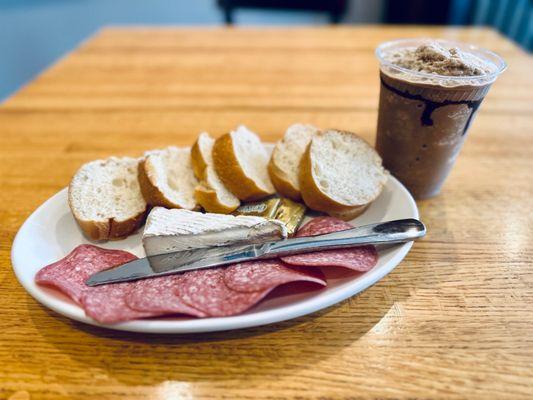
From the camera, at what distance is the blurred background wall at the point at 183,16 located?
421cm

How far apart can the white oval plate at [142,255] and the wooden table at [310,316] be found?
0.09 m

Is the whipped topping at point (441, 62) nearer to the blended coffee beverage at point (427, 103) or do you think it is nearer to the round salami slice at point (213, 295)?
the blended coffee beverage at point (427, 103)

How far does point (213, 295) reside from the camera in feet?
3.57

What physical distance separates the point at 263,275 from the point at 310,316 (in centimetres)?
18

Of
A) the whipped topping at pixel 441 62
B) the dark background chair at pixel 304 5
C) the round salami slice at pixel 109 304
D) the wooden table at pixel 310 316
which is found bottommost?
the dark background chair at pixel 304 5

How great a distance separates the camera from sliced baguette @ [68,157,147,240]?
1401 millimetres

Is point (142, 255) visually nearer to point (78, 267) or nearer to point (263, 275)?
point (78, 267)

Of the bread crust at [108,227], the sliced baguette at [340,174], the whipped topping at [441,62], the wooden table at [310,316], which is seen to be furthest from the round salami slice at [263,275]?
the whipped topping at [441,62]

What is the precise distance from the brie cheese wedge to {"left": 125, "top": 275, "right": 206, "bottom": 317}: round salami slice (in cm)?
11

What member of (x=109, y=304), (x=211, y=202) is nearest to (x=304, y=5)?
(x=211, y=202)

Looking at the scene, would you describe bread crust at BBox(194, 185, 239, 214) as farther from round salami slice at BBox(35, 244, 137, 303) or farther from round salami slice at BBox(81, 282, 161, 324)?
round salami slice at BBox(81, 282, 161, 324)

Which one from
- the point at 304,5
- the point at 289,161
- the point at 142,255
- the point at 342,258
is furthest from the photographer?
the point at 304,5

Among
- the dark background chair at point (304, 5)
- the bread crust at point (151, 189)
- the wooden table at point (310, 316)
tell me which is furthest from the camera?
the dark background chair at point (304, 5)

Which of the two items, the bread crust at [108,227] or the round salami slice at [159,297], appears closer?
the round salami slice at [159,297]
